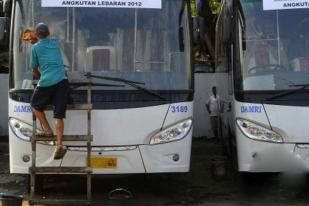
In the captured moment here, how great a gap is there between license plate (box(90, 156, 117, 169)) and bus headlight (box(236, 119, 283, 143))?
180cm

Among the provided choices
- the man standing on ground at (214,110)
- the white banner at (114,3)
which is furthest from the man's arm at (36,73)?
the man standing on ground at (214,110)

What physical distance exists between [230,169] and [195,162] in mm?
1534

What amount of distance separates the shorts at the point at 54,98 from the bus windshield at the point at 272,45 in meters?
2.42

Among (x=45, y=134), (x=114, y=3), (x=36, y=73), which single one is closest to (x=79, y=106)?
(x=45, y=134)

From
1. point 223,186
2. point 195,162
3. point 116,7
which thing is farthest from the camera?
point 195,162

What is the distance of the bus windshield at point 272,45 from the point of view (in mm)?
8109

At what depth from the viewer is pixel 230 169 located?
10766mm

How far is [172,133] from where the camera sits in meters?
7.79

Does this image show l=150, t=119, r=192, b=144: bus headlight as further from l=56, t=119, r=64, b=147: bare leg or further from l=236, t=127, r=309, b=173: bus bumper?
l=56, t=119, r=64, b=147: bare leg

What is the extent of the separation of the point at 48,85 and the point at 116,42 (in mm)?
1131

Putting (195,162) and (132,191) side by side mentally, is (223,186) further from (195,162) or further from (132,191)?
(195,162)

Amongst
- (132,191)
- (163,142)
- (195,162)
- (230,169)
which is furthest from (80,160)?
(195,162)

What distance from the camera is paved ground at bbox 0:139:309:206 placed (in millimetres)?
8555

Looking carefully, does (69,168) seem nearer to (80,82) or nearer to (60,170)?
(60,170)
